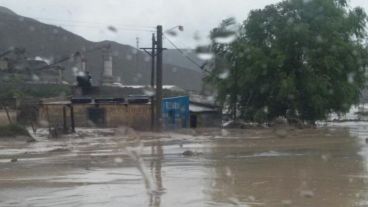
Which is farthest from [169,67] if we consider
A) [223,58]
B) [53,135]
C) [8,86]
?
[53,135]

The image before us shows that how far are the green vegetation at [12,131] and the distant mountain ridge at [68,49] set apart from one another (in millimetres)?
46938

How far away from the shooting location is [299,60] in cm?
4800

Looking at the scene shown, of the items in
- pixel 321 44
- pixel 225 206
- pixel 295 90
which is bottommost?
pixel 225 206

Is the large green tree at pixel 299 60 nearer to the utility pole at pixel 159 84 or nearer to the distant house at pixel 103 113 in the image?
the distant house at pixel 103 113

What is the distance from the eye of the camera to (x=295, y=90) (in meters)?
46.2

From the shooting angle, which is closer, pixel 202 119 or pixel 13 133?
pixel 13 133

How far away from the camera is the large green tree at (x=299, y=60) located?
46.2 meters

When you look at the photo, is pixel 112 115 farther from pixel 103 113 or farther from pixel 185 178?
pixel 185 178

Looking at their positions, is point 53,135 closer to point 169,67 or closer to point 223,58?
point 223,58

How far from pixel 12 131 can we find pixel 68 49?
5028cm

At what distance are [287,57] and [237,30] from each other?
532 cm

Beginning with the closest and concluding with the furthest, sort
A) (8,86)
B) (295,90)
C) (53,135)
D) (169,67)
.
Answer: (53,135) < (295,90) < (8,86) < (169,67)

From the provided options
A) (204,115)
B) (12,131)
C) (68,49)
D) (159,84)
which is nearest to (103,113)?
(159,84)

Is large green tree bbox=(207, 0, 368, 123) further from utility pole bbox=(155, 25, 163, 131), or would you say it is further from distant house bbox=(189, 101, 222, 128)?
utility pole bbox=(155, 25, 163, 131)
